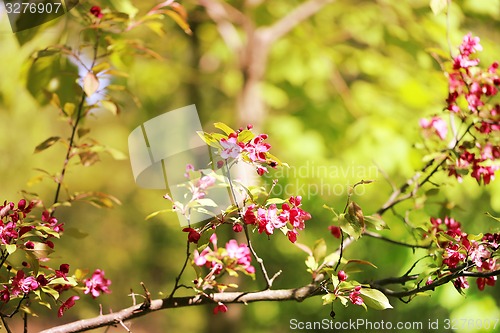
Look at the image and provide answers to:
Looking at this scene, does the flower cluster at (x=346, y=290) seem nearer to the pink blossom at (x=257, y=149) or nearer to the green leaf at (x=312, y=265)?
the green leaf at (x=312, y=265)

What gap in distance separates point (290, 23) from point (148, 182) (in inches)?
53.0

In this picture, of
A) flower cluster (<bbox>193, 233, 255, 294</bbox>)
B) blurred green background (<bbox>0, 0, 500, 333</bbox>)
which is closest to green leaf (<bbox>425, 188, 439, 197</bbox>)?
blurred green background (<bbox>0, 0, 500, 333</bbox>)

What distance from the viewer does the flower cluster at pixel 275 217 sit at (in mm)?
836

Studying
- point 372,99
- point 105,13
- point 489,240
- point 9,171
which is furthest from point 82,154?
point 9,171

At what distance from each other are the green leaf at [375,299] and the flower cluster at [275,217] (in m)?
0.14

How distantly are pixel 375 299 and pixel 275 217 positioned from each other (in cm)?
20

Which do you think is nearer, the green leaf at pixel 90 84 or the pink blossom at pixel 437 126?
the green leaf at pixel 90 84

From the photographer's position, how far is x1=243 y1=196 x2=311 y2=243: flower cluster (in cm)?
84

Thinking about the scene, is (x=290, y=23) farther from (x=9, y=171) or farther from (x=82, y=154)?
(x=9, y=171)

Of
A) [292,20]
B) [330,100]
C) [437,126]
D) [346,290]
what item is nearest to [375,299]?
[346,290]

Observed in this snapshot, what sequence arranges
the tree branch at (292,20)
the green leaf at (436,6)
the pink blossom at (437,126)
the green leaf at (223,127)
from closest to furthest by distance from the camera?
the green leaf at (223,127), the green leaf at (436,6), the pink blossom at (437,126), the tree branch at (292,20)

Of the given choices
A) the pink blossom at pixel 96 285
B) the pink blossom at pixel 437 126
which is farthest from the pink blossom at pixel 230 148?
the pink blossom at pixel 437 126

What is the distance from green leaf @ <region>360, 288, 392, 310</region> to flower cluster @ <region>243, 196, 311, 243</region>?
144 millimetres

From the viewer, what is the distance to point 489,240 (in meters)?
0.91
